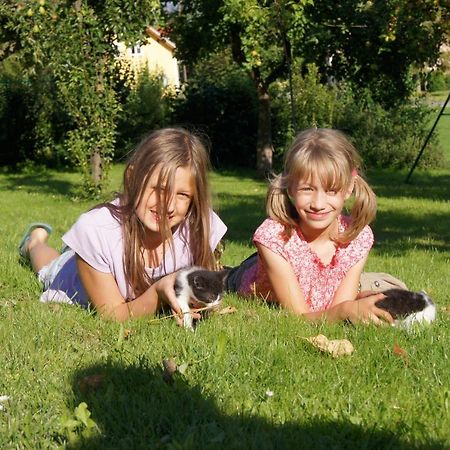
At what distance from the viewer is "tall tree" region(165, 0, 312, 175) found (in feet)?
44.1

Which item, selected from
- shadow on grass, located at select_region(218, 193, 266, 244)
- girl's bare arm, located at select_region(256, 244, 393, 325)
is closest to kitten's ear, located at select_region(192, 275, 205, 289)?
girl's bare arm, located at select_region(256, 244, 393, 325)

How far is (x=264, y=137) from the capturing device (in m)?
19.4

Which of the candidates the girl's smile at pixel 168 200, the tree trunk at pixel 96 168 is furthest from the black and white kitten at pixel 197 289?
the tree trunk at pixel 96 168

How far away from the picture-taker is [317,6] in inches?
690

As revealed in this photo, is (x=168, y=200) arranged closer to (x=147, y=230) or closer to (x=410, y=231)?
(x=147, y=230)

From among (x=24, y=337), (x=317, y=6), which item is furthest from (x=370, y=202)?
(x=317, y=6)

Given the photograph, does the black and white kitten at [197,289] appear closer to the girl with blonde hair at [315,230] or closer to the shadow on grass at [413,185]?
the girl with blonde hair at [315,230]

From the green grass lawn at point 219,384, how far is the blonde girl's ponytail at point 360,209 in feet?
2.30

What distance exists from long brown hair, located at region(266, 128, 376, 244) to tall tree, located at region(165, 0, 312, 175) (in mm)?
8732

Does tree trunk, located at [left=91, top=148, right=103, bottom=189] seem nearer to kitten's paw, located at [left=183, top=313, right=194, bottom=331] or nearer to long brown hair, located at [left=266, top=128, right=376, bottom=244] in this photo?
long brown hair, located at [left=266, top=128, right=376, bottom=244]

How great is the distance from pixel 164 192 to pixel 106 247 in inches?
18.1

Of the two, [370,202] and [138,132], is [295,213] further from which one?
Answer: [138,132]

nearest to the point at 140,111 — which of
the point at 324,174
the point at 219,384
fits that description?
the point at 324,174

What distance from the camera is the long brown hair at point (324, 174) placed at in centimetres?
441
